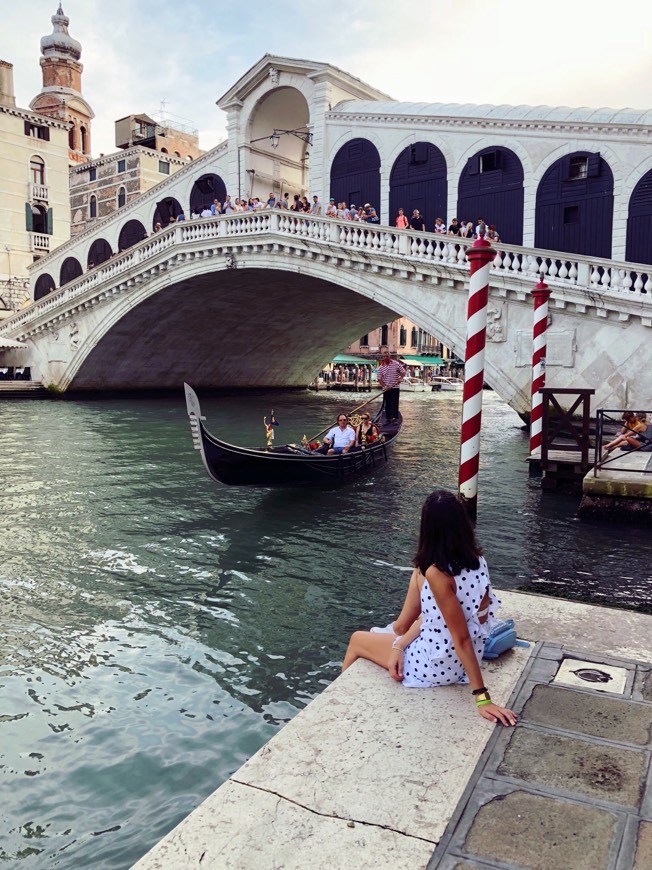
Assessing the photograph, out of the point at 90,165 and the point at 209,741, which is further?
the point at 90,165

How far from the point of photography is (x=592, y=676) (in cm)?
231

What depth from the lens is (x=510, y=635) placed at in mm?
2480

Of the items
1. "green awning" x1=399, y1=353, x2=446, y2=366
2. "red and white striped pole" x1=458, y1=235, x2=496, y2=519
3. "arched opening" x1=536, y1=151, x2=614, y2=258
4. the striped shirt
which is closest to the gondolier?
the striped shirt

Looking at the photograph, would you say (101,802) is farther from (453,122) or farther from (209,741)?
(453,122)

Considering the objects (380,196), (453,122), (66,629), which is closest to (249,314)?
(380,196)

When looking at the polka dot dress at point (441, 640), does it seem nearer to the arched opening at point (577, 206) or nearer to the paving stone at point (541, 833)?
the paving stone at point (541, 833)

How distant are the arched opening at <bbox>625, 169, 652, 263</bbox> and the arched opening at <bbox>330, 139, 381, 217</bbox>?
4998 mm

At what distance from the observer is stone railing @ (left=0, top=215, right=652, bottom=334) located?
965 cm

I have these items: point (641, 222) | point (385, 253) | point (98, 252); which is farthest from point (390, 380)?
point (98, 252)

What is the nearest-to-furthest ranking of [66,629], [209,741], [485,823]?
[485,823]
[209,741]
[66,629]

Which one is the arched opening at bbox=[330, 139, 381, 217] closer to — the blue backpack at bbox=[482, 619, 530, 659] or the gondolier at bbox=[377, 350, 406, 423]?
the gondolier at bbox=[377, 350, 406, 423]

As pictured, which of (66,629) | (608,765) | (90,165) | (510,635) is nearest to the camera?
(608,765)

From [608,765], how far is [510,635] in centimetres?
69

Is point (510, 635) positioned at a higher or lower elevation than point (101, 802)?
higher
